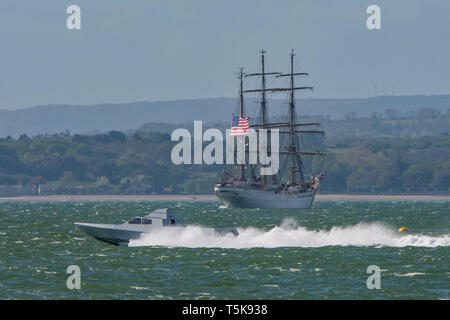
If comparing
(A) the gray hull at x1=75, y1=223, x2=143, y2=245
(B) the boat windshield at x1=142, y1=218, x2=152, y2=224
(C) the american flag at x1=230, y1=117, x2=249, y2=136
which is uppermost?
(C) the american flag at x1=230, y1=117, x2=249, y2=136

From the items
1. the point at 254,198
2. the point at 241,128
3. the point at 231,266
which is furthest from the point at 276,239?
the point at 254,198

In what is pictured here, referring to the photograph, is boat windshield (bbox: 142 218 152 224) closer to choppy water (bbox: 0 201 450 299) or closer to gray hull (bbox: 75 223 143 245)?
gray hull (bbox: 75 223 143 245)

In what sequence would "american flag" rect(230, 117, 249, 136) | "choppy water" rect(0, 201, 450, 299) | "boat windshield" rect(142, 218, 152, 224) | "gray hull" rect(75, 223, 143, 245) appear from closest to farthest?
1. "choppy water" rect(0, 201, 450, 299)
2. "boat windshield" rect(142, 218, 152, 224)
3. "gray hull" rect(75, 223, 143, 245)
4. "american flag" rect(230, 117, 249, 136)

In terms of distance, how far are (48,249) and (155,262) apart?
14009 millimetres

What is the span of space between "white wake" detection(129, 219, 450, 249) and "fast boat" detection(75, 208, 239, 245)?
360 millimetres

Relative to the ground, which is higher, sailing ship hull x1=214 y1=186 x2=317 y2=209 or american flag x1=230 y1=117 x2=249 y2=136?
american flag x1=230 y1=117 x2=249 y2=136

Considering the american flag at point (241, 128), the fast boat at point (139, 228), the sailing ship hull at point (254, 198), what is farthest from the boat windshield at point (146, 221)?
the sailing ship hull at point (254, 198)

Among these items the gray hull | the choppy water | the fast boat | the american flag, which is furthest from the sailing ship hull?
the fast boat

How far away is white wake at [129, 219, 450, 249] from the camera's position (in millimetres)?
73375

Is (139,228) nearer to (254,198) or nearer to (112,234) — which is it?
(112,234)

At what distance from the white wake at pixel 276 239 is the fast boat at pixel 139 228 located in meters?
0.36

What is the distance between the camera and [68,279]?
183 feet

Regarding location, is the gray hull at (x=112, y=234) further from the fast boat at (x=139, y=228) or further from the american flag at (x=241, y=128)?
the american flag at (x=241, y=128)
